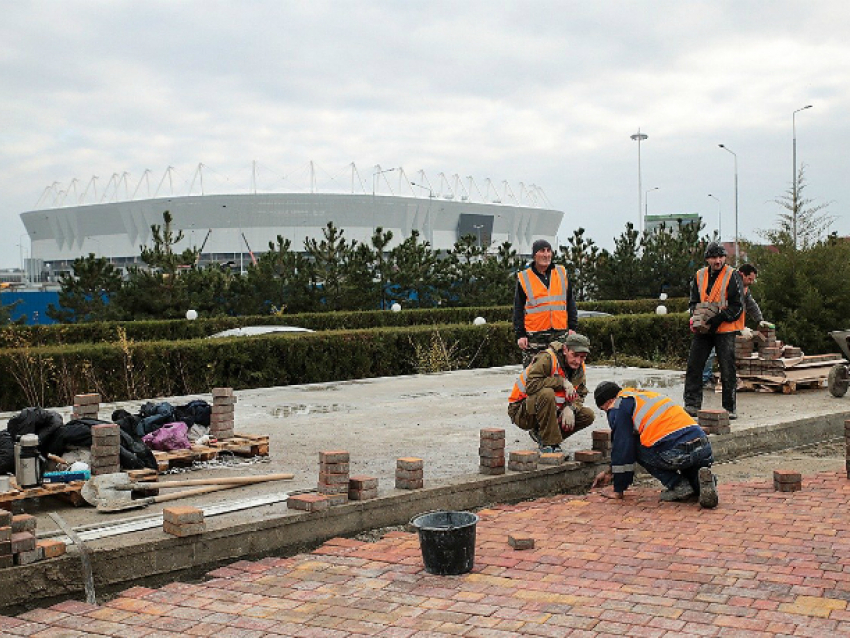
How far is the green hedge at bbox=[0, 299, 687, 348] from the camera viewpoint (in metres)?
18.4

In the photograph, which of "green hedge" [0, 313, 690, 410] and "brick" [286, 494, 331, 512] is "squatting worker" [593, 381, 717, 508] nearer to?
"brick" [286, 494, 331, 512]

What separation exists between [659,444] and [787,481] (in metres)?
1.17

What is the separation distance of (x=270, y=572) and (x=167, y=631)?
2.98 ft

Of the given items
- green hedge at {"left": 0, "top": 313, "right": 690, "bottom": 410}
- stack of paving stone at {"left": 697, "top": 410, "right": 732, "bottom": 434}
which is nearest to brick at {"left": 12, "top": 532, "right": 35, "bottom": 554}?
stack of paving stone at {"left": 697, "top": 410, "right": 732, "bottom": 434}

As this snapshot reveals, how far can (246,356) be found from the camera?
13.0 metres

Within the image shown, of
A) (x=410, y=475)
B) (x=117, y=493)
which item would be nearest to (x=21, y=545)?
(x=117, y=493)

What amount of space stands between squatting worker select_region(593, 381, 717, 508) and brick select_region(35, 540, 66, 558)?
3.47 metres

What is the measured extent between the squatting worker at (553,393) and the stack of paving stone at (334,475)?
188 cm

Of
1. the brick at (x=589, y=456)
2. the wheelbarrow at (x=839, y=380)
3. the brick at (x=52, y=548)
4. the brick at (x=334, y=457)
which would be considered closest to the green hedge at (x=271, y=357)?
the wheelbarrow at (x=839, y=380)

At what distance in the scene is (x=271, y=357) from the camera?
13312mm

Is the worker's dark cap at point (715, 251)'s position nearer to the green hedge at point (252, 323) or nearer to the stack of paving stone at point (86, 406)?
the stack of paving stone at point (86, 406)

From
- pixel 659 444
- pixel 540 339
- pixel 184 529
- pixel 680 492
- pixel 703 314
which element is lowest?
pixel 680 492

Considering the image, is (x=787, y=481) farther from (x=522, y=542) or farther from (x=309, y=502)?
(x=309, y=502)

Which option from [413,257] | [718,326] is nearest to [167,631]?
[718,326]
